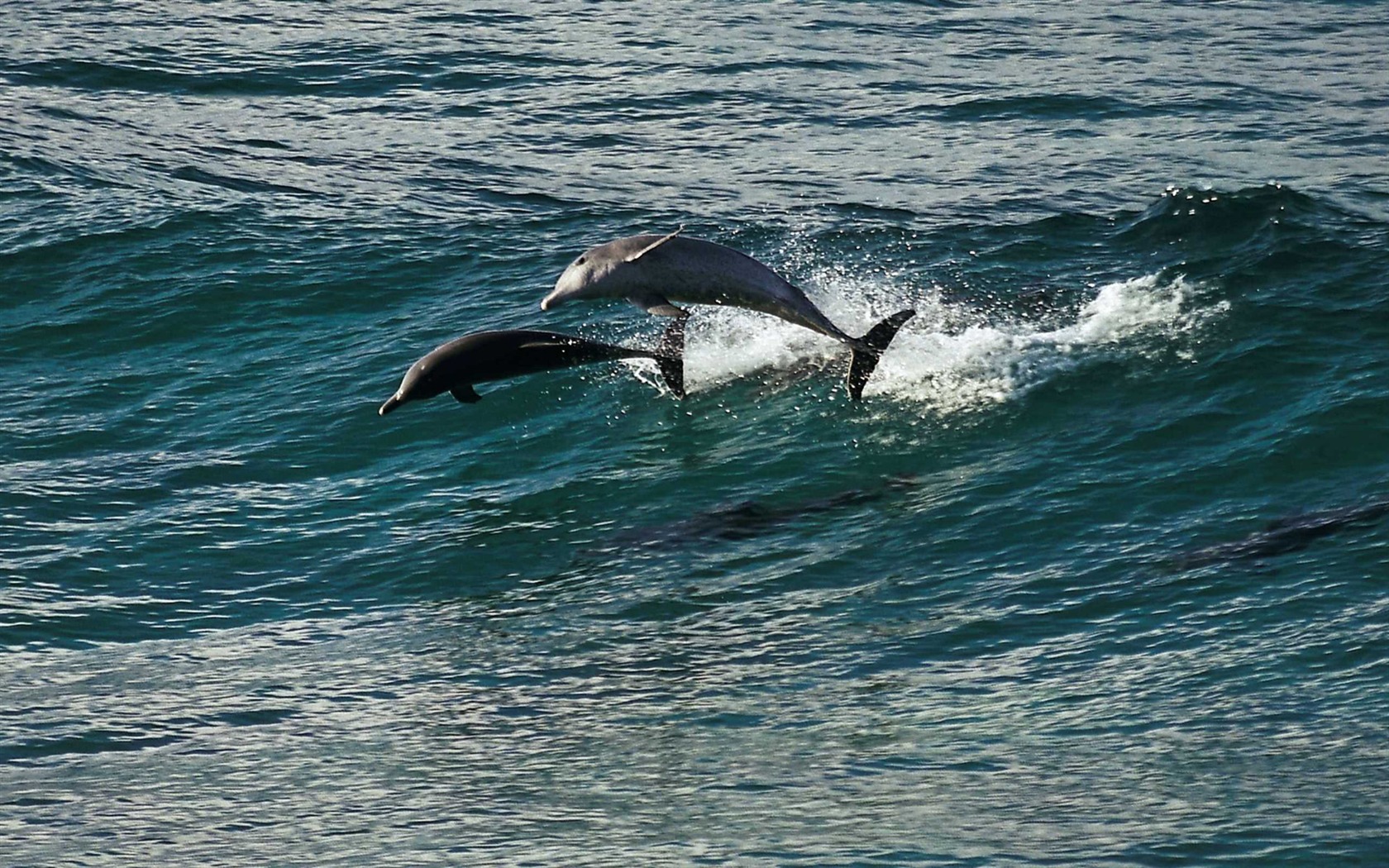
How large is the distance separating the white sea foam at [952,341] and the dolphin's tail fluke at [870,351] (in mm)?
293

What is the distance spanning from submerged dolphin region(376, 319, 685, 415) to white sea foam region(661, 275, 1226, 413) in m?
2.38

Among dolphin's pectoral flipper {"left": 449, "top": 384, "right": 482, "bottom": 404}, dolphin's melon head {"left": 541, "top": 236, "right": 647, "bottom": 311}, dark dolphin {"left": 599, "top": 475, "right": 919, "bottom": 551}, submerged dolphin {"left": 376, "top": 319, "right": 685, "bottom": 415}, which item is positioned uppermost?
dolphin's melon head {"left": 541, "top": 236, "right": 647, "bottom": 311}

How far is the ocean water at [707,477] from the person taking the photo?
8688mm

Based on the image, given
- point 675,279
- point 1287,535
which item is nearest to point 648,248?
point 675,279

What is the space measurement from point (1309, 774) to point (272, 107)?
18211 mm

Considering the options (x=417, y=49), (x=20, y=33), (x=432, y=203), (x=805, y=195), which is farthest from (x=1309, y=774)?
(x=20, y=33)

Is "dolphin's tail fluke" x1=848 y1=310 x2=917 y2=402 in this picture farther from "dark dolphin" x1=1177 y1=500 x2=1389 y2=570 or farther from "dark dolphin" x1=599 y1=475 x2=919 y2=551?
"dark dolphin" x1=1177 y1=500 x2=1389 y2=570

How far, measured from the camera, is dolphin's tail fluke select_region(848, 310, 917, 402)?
13.2 metres

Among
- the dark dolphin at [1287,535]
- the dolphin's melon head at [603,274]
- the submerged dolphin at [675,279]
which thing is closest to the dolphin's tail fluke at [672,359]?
the submerged dolphin at [675,279]

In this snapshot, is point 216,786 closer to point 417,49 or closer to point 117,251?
point 117,251

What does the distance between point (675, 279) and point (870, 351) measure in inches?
71.8

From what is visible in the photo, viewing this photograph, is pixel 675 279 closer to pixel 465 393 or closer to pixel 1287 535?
pixel 465 393

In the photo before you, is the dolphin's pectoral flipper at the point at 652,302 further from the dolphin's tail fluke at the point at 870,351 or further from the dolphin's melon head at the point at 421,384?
the dolphin's tail fluke at the point at 870,351

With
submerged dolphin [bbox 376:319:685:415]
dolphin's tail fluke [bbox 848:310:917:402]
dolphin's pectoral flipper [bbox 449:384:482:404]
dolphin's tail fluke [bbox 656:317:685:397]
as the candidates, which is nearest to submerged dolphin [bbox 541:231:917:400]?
submerged dolphin [bbox 376:319:685:415]
